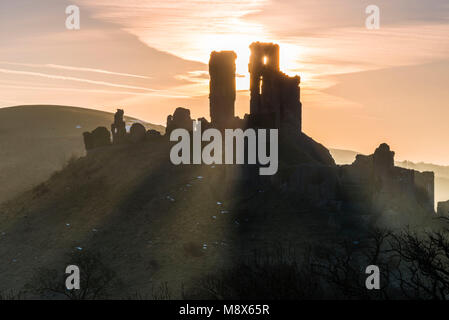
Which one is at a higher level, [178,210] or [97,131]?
[97,131]

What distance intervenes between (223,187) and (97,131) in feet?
91.4

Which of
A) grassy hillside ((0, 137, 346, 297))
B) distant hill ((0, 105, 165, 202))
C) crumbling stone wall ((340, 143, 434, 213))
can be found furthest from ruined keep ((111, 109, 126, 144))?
crumbling stone wall ((340, 143, 434, 213))

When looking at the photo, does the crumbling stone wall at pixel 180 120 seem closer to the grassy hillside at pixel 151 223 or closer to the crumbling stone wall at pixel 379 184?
the grassy hillside at pixel 151 223

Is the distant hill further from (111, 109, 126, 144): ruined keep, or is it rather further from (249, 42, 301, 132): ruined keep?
(249, 42, 301, 132): ruined keep

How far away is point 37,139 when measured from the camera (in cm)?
14300

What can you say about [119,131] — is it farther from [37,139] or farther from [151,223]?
[37,139]

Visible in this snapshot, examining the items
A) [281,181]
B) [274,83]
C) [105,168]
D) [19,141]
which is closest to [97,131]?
[105,168]

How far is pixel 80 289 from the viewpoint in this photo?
47.5 m

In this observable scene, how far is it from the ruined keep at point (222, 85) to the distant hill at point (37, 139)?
1322 inches

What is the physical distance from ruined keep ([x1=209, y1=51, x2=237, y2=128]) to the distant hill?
3357 cm

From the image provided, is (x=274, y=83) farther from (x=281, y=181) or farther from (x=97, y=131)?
(x=97, y=131)

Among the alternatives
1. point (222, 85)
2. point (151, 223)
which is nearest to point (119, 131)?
point (222, 85)

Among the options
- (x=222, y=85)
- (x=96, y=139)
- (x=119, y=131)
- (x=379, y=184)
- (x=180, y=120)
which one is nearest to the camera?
(x=379, y=184)

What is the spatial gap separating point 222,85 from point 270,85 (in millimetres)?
6075
